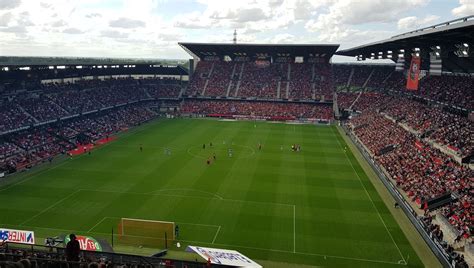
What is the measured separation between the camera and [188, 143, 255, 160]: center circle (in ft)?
159

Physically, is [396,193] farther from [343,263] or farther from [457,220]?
[343,263]

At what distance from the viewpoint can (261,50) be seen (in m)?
93.0

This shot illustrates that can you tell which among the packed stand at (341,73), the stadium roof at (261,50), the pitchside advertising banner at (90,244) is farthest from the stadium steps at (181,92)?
the pitchside advertising banner at (90,244)

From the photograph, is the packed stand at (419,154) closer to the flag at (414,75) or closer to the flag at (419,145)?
the flag at (419,145)

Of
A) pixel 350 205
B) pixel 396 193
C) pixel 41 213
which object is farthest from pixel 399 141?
pixel 41 213

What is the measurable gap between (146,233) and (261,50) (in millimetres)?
72808

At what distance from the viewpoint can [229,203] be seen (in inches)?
1283

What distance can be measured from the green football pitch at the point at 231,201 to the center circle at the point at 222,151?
0.43ft

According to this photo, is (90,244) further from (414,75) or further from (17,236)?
(414,75)

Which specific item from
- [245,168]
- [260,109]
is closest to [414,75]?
[245,168]

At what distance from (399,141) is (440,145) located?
25.1 ft

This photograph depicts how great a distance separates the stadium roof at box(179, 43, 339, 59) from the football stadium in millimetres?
1143

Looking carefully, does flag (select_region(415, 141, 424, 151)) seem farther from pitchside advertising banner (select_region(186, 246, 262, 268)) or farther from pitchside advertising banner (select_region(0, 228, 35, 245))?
pitchside advertising banner (select_region(0, 228, 35, 245))

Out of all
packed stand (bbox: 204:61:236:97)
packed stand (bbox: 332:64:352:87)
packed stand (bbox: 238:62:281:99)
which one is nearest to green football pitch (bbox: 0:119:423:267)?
packed stand (bbox: 238:62:281:99)
